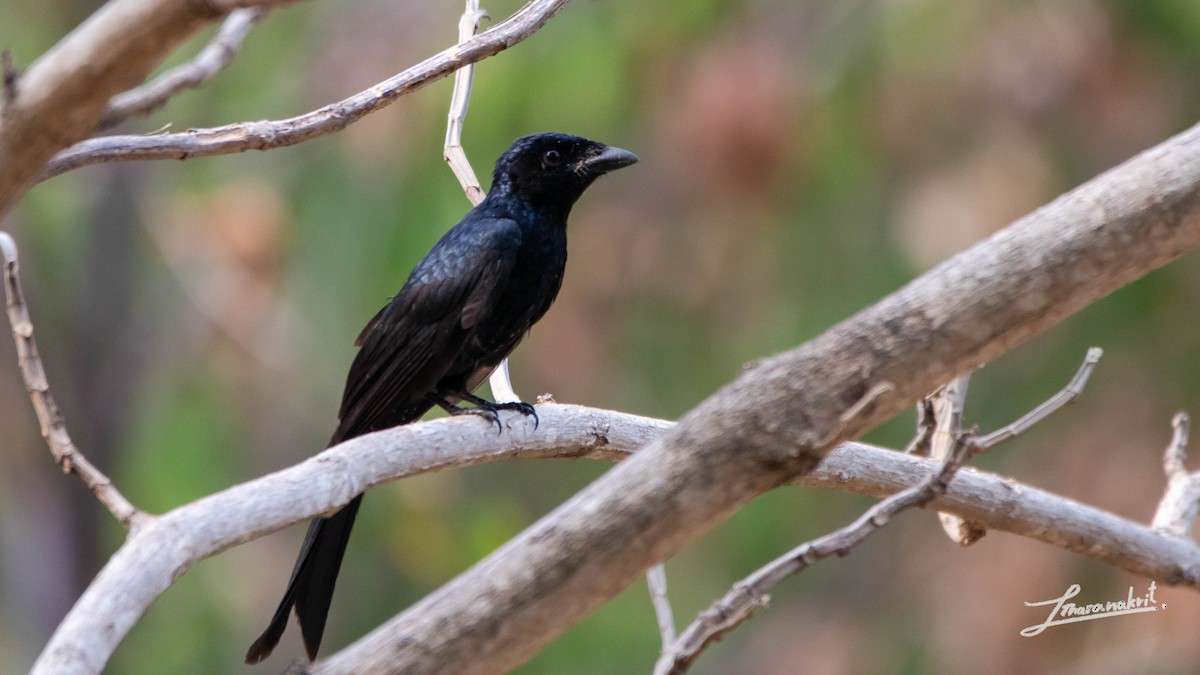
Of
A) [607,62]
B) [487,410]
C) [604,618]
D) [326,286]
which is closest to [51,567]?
[326,286]

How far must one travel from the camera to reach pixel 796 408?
160 centimetres

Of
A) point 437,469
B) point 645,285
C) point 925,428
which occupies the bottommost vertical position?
point 645,285

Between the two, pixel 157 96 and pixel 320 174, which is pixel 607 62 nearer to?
pixel 320 174

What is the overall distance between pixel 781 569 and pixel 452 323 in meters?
2.03

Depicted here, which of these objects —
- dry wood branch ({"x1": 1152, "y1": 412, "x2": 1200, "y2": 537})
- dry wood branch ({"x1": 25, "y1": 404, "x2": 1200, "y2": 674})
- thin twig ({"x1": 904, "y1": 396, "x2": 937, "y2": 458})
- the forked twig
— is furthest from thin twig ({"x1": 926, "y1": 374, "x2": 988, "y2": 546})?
the forked twig

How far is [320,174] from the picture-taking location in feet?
29.2

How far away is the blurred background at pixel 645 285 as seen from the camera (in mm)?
7629

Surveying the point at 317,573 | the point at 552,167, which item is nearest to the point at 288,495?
the point at 317,573

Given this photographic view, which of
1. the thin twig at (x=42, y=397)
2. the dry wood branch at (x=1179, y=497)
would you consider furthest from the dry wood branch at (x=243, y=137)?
the dry wood branch at (x=1179, y=497)

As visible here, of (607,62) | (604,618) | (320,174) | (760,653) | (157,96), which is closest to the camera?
(157,96)

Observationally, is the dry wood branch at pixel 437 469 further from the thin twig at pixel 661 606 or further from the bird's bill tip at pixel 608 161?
the bird's bill tip at pixel 608 161

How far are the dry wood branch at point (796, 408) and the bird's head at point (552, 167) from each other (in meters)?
2.57

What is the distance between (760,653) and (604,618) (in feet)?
5.02

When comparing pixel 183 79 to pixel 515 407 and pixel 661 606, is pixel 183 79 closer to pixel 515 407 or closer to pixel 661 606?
pixel 515 407
